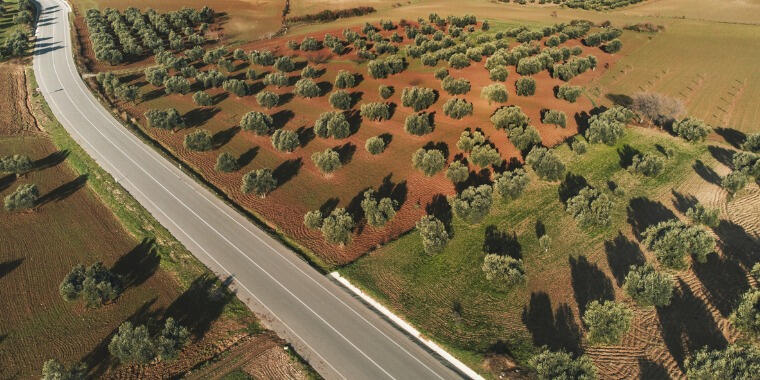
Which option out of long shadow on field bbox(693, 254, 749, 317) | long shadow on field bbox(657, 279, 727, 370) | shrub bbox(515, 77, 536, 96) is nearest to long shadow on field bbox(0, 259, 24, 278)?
long shadow on field bbox(657, 279, 727, 370)

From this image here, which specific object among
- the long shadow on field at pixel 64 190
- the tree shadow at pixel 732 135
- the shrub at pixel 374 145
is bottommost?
the long shadow on field at pixel 64 190

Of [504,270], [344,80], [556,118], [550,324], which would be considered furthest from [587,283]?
[344,80]

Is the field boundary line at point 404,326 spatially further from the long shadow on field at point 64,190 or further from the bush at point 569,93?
the bush at point 569,93

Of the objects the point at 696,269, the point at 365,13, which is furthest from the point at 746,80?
the point at 365,13

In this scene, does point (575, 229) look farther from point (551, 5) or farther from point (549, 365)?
point (551, 5)

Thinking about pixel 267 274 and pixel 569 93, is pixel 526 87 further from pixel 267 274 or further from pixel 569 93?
pixel 267 274

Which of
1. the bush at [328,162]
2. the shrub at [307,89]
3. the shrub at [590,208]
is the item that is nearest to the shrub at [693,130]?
the shrub at [590,208]
